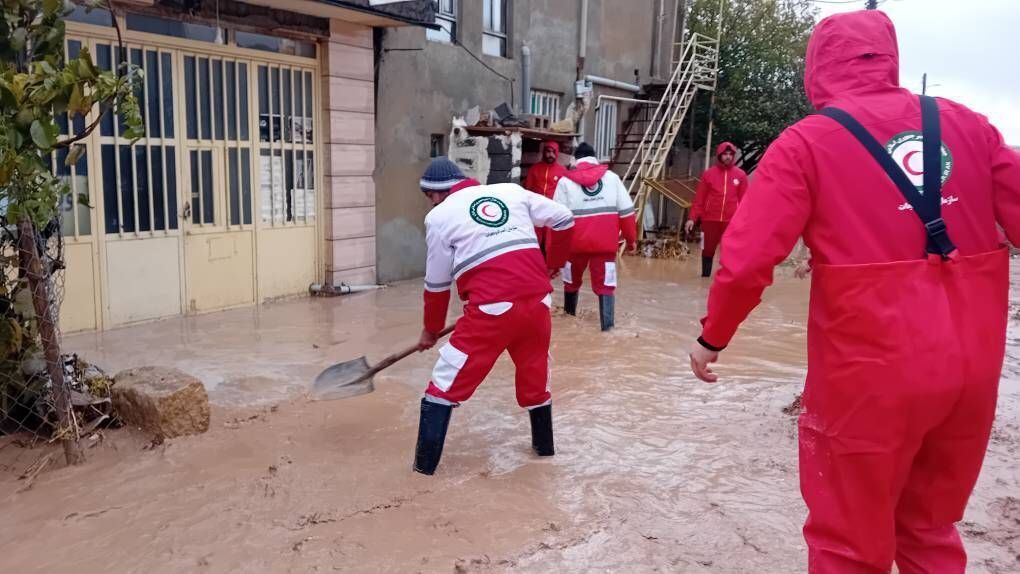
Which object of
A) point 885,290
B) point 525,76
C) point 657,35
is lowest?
point 885,290

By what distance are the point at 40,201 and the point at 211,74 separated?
172 inches

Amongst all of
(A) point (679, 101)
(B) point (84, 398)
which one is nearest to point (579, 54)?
(A) point (679, 101)

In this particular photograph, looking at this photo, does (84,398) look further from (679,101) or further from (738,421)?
(679,101)

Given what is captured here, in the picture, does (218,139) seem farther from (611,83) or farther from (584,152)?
(611,83)

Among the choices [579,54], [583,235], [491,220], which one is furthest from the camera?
[579,54]

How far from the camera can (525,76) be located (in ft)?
38.1

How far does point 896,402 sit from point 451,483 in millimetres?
2245

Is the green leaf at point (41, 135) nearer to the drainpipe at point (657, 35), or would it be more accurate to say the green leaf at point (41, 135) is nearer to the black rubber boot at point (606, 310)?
the black rubber boot at point (606, 310)

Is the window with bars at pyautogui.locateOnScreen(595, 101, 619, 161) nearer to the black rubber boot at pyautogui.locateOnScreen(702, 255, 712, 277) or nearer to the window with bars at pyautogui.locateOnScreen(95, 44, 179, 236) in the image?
the black rubber boot at pyautogui.locateOnScreen(702, 255, 712, 277)

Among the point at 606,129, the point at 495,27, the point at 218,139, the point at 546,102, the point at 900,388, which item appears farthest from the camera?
the point at 606,129

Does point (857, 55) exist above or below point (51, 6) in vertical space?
below

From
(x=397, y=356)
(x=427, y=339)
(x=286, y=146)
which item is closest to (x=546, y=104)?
(x=286, y=146)

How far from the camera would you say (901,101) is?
242 cm

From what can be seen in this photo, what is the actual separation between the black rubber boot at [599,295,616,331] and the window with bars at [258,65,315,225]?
330 cm
